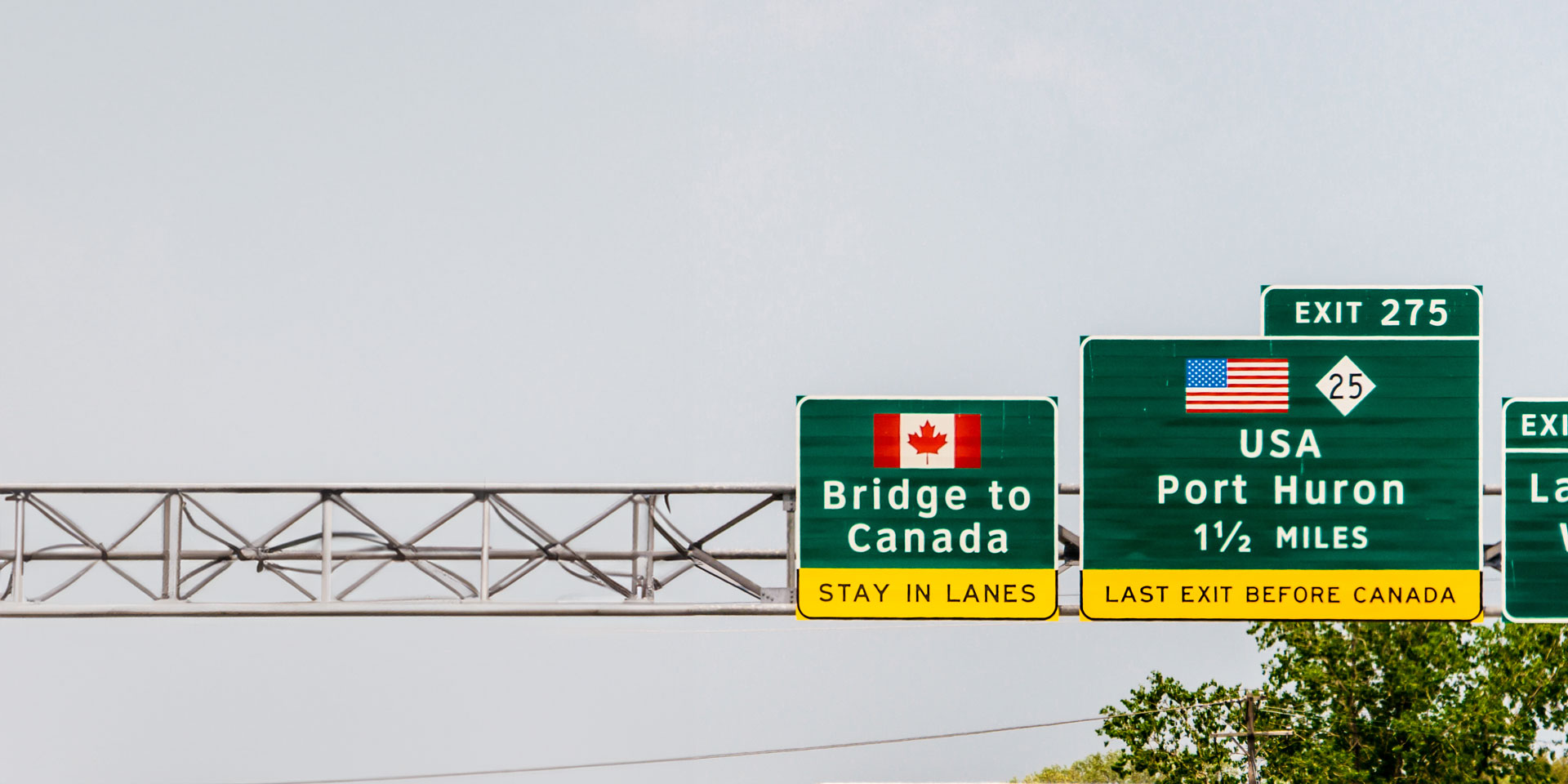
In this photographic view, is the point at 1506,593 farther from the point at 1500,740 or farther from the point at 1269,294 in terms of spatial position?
the point at 1500,740

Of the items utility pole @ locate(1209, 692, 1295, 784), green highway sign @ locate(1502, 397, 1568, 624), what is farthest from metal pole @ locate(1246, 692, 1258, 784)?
green highway sign @ locate(1502, 397, 1568, 624)

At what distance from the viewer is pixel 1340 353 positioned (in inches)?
→ 631

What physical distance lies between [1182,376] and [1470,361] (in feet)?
8.90

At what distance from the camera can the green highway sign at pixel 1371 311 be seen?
15977mm

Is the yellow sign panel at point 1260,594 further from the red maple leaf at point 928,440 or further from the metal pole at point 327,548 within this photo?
the metal pole at point 327,548

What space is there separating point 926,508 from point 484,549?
14.3ft

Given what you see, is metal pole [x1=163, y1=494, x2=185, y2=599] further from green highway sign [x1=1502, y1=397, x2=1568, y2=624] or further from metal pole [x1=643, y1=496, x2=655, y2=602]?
green highway sign [x1=1502, y1=397, x2=1568, y2=624]

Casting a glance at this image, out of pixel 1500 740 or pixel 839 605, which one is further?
pixel 1500 740

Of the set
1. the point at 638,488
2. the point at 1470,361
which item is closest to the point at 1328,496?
the point at 1470,361

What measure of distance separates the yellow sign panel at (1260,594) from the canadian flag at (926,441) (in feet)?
5.32

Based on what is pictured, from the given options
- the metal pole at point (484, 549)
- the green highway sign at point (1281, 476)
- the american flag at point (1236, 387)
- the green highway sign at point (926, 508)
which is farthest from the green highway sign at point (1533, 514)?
the metal pole at point (484, 549)

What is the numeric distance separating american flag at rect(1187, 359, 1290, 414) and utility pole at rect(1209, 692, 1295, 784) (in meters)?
35.3

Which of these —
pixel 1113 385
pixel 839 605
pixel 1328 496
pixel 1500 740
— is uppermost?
pixel 1113 385

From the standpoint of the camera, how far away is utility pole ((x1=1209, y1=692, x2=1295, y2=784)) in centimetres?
4862
